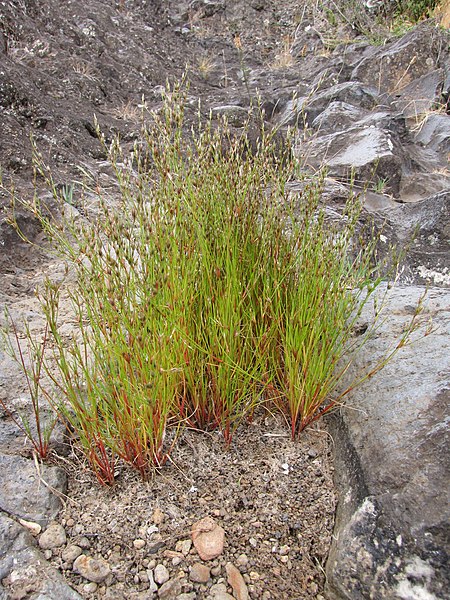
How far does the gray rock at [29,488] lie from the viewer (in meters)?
1.78

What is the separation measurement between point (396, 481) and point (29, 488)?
4.24 feet

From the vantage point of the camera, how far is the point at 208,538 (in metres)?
1.75

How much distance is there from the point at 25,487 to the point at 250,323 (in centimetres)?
103

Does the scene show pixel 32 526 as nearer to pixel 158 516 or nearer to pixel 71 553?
pixel 71 553

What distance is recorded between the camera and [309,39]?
8531 mm

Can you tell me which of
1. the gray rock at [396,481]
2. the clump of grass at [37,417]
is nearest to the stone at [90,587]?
the clump of grass at [37,417]

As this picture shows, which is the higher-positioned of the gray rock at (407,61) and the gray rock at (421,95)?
the gray rock at (407,61)

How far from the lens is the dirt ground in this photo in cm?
170

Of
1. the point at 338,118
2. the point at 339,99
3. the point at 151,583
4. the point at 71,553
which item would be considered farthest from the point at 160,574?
the point at 339,99

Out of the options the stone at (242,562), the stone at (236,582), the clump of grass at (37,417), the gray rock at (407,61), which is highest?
the gray rock at (407,61)

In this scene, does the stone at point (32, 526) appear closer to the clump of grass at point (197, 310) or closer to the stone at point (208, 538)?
the clump of grass at point (197, 310)

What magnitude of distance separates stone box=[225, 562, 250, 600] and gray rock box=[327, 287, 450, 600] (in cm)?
28

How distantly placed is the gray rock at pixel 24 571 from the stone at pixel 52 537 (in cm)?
4

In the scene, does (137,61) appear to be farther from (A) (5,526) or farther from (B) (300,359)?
(A) (5,526)
